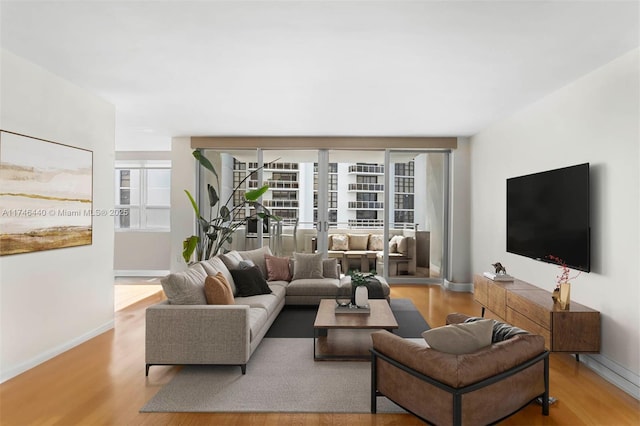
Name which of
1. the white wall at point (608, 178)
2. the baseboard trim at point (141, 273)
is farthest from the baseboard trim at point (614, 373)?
the baseboard trim at point (141, 273)

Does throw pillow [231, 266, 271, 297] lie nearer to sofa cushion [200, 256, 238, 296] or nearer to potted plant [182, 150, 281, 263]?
sofa cushion [200, 256, 238, 296]

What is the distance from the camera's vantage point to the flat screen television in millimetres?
3820

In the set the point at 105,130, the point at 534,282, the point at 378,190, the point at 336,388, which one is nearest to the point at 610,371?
the point at 534,282

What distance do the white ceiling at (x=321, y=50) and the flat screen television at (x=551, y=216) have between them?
3.16 ft

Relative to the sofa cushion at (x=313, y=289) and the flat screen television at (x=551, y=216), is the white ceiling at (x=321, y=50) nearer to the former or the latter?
the flat screen television at (x=551, y=216)

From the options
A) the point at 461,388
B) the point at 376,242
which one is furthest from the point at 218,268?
the point at 376,242

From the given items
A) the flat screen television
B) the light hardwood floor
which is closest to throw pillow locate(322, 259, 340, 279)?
the flat screen television

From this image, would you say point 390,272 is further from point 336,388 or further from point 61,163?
point 61,163

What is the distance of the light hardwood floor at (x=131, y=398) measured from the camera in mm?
2729

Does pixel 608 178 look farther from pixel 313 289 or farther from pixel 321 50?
pixel 313 289

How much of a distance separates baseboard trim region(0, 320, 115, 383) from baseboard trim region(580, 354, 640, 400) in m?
4.88

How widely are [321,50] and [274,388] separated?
266cm

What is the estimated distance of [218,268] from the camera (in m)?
4.73

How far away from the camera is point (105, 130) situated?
16.2 feet
